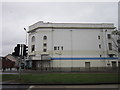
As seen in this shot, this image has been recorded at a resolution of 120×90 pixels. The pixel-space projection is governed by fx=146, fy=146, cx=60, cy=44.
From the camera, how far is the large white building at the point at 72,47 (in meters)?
49.8

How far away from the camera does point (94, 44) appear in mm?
52250

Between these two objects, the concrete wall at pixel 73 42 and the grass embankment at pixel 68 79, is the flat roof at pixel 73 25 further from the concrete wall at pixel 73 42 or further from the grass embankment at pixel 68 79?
the grass embankment at pixel 68 79

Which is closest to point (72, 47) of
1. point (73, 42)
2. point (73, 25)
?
point (73, 42)

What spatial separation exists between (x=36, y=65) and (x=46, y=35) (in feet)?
36.5

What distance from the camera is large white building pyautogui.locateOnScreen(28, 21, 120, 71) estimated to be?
163 ft

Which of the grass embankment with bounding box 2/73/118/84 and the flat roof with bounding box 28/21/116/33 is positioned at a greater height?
the flat roof with bounding box 28/21/116/33

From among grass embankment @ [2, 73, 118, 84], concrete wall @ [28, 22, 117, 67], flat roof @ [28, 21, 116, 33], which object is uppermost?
flat roof @ [28, 21, 116, 33]

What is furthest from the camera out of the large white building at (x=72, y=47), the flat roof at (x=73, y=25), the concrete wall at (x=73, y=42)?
the flat roof at (x=73, y=25)

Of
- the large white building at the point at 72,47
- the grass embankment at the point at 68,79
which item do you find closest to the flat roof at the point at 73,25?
the large white building at the point at 72,47

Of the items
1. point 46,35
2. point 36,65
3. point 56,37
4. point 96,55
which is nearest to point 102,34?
point 96,55

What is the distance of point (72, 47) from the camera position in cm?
5112

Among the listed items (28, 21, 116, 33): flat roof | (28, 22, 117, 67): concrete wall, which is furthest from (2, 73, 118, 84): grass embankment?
(28, 21, 116, 33): flat roof

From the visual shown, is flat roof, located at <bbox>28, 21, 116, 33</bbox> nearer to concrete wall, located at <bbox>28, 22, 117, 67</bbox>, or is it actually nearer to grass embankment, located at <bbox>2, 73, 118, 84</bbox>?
concrete wall, located at <bbox>28, 22, 117, 67</bbox>

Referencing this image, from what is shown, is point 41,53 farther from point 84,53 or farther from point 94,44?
point 94,44
